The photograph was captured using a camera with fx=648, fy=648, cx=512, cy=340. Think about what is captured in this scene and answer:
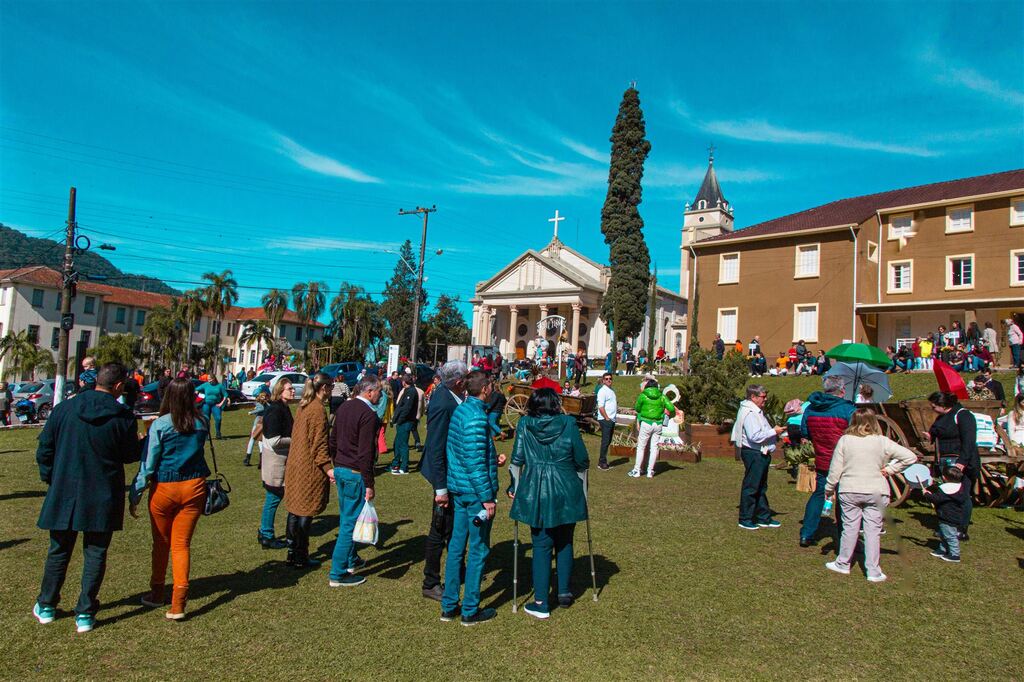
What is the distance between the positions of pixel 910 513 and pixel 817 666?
551 centimetres

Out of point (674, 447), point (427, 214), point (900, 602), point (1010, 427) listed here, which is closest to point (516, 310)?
point (427, 214)

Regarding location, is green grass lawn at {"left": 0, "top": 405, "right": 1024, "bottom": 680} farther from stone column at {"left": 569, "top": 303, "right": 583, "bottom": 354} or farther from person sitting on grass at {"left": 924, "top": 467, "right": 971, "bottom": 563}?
stone column at {"left": 569, "top": 303, "right": 583, "bottom": 354}

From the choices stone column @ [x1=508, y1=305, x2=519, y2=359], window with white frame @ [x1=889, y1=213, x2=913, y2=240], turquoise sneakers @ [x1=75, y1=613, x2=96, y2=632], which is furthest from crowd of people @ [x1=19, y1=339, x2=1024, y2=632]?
stone column @ [x1=508, y1=305, x2=519, y2=359]

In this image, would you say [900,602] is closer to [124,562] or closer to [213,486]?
[213,486]

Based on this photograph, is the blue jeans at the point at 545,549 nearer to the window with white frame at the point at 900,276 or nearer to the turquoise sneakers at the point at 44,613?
the turquoise sneakers at the point at 44,613

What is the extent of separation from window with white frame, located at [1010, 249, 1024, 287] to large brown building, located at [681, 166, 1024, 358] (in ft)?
0.11

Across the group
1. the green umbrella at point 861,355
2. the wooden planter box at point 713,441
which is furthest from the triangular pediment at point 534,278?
the green umbrella at point 861,355

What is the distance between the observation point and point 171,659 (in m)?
4.10

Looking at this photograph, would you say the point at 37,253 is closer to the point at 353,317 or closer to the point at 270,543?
the point at 353,317

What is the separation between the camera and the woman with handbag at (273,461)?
21.3ft

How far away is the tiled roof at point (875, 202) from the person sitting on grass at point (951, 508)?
2614cm

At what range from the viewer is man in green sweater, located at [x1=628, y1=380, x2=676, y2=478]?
11.1m

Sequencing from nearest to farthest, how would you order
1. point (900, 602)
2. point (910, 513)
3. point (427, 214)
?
point (900, 602), point (910, 513), point (427, 214)

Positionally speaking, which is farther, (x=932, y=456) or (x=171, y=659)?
(x=932, y=456)
